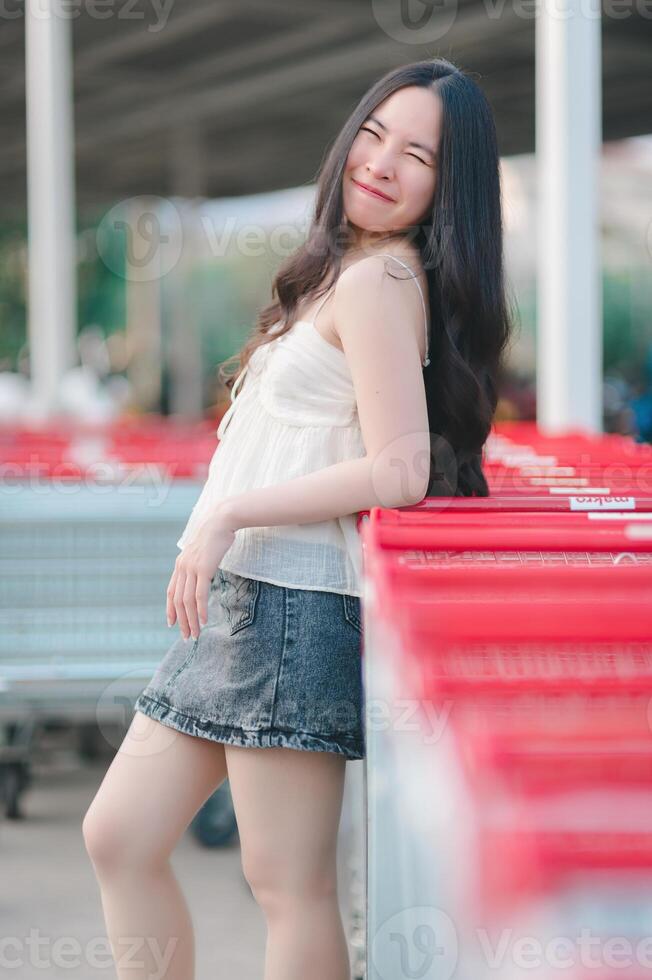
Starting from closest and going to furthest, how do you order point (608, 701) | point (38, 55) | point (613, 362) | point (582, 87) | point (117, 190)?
point (608, 701) < point (582, 87) < point (38, 55) < point (613, 362) < point (117, 190)

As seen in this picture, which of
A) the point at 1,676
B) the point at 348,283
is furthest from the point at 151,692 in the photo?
the point at 1,676

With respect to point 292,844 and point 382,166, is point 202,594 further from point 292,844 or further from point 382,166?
point 382,166

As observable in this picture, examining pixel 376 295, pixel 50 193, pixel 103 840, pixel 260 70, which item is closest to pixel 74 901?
pixel 103 840

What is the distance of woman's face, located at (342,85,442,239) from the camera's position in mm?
1760

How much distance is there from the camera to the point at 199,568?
5.51ft

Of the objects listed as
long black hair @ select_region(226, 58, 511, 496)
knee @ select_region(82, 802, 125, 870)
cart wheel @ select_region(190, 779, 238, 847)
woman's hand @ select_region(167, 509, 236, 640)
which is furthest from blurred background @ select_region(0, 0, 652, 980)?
knee @ select_region(82, 802, 125, 870)

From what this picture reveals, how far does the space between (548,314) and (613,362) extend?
1006cm

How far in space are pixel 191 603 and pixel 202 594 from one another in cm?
3

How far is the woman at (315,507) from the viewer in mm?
1680

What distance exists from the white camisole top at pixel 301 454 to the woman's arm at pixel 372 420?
0.20ft

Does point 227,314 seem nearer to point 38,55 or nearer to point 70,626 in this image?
point 38,55

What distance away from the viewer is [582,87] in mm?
4965

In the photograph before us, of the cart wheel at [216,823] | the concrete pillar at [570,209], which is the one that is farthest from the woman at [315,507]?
the concrete pillar at [570,209]

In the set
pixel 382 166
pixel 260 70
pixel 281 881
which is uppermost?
pixel 260 70
